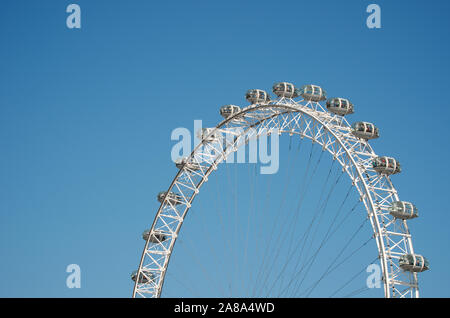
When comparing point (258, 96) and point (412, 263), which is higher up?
point (258, 96)

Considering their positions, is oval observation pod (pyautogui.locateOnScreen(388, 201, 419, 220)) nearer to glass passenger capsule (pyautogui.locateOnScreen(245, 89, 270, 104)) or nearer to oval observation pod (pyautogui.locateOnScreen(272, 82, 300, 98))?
oval observation pod (pyautogui.locateOnScreen(272, 82, 300, 98))

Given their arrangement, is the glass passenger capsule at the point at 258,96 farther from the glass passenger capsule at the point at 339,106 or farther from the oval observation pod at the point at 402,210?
the oval observation pod at the point at 402,210

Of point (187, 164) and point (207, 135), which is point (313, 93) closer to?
point (207, 135)

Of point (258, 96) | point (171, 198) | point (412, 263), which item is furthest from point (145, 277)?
point (412, 263)

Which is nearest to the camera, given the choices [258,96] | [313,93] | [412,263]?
[412,263]
